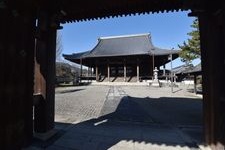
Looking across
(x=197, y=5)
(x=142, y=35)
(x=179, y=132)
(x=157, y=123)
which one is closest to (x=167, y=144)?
(x=179, y=132)

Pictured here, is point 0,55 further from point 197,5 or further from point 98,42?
point 98,42

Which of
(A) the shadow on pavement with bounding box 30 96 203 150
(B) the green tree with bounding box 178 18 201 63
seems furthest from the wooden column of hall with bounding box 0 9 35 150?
(B) the green tree with bounding box 178 18 201 63

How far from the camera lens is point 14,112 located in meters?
4.62

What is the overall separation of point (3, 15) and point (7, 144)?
2359 mm

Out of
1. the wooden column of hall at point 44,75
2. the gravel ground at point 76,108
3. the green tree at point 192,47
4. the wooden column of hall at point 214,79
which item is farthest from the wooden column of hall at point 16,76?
the green tree at point 192,47

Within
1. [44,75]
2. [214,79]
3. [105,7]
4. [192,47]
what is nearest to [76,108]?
[44,75]

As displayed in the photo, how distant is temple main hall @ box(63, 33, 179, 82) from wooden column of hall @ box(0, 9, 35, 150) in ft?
95.1

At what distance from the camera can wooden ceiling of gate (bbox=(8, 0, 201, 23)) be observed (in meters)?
5.96

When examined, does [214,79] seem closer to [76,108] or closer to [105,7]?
[105,7]

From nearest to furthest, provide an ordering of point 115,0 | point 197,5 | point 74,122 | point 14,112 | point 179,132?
1. point 14,112
2. point 197,5
3. point 115,0
4. point 179,132
5. point 74,122

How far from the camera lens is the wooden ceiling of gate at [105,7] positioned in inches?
235

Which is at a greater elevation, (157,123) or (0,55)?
(0,55)

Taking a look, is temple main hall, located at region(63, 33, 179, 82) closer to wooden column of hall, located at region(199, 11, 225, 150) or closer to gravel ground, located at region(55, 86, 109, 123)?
gravel ground, located at region(55, 86, 109, 123)

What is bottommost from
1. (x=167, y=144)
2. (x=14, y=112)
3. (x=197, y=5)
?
(x=167, y=144)
